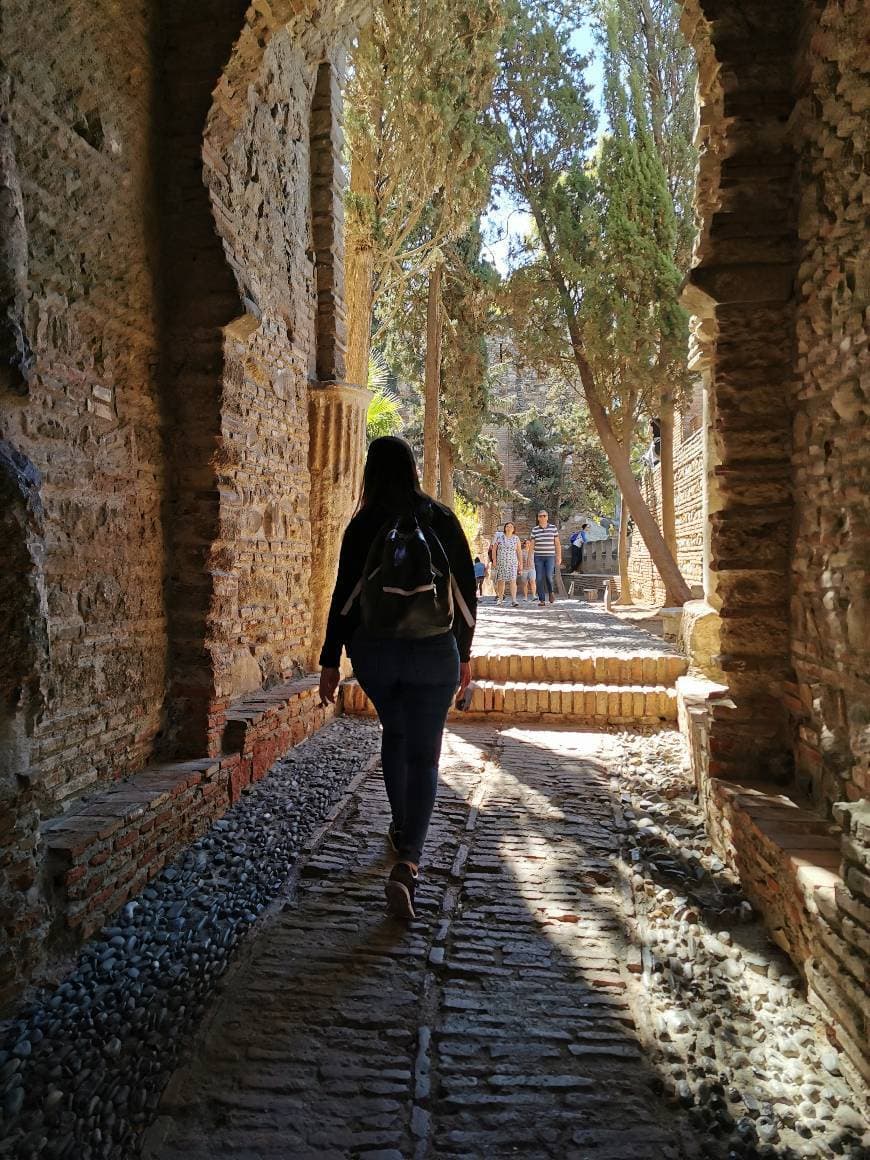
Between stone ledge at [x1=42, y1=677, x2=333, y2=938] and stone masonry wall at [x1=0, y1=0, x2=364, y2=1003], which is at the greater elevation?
stone masonry wall at [x1=0, y1=0, x2=364, y2=1003]

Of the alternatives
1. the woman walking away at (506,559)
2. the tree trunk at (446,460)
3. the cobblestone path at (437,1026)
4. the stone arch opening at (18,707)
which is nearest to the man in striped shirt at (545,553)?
the woman walking away at (506,559)

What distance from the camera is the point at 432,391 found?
10633 mm

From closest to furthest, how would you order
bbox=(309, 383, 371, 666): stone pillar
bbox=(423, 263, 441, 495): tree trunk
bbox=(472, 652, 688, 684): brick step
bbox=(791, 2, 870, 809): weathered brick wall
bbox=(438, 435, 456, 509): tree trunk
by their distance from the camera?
1. bbox=(791, 2, 870, 809): weathered brick wall
2. bbox=(309, 383, 371, 666): stone pillar
3. bbox=(472, 652, 688, 684): brick step
4. bbox=(423, 263, 441, 495): tree trunk
5. bbox=(438, 435, 456, 509): tree trunk

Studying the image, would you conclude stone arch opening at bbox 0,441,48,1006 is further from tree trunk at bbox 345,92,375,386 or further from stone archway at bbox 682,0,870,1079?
tree trunk at bbox 345,92,375,386

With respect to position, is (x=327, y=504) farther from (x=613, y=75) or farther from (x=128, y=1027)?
(x=613, y=75)

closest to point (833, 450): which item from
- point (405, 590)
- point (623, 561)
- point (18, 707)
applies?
point (405, 590)

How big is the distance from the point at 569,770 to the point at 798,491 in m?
2.36

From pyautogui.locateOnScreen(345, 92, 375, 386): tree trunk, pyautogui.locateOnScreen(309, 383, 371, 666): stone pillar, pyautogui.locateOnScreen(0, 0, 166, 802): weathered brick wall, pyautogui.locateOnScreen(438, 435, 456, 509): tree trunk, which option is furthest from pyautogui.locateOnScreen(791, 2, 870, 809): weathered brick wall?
pyautogui.locateOnScreen(438, 435, 456, 509): tree trunk

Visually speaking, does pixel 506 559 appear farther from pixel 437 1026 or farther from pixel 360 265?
pixel 437 1026

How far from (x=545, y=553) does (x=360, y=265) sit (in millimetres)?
6966

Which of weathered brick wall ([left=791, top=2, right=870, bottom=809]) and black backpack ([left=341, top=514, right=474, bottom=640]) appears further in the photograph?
black backpack ([left=341, top=514, right=474, bottom=640])

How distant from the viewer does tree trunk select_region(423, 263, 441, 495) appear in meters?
10.2

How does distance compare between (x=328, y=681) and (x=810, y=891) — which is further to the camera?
(x=328, y=681)

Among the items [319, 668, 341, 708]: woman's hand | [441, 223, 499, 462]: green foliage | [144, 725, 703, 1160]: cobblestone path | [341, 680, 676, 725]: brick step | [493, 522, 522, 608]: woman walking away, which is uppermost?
[441, 223, 499, 462]: green foliage
